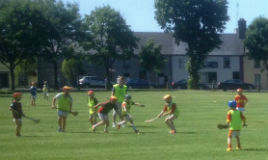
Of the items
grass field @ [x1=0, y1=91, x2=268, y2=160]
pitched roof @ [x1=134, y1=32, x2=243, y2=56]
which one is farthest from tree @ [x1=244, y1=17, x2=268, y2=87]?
grass field @ [x1=0, y1=91, x2=268, y2=160]

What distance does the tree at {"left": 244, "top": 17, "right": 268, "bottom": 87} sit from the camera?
88.2 meters

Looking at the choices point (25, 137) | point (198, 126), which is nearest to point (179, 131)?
point (198, 126)

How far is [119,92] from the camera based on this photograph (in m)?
22.1

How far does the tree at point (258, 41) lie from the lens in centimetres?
8819

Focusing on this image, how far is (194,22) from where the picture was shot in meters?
75.3

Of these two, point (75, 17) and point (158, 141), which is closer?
point (158, 141)

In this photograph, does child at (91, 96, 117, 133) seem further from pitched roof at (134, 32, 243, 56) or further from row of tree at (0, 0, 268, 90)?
pitched roof at (134, 32, 243, 56)

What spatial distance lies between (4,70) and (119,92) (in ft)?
257

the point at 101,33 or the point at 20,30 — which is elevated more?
the point at 101,33

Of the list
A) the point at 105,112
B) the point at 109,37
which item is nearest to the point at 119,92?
the point at 105,112

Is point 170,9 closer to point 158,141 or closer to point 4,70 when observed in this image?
point 4,70

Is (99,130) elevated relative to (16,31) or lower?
lower

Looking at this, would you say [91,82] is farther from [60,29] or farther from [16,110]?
[16,110]

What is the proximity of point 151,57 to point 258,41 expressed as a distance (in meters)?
17.3
